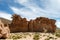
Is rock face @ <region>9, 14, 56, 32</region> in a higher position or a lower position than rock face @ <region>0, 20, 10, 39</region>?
higher

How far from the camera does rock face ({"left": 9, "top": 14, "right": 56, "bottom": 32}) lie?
52688mm

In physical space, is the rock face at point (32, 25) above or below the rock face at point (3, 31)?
above

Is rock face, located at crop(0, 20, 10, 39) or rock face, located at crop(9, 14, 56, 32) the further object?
rock face, located at crop(9, 14, 56, 32)

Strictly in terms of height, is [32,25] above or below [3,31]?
above

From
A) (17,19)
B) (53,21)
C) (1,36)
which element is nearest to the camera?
(1,36)

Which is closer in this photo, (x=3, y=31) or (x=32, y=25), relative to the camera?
(x=3, y=31)

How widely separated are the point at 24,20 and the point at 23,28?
2.65 m

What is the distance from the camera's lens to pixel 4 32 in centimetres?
2150

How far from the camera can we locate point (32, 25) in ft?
179

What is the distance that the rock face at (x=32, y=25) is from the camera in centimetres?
5269

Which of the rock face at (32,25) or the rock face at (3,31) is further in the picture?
the rock face at (32,25)

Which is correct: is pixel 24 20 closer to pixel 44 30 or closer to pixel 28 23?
pixel 28 23

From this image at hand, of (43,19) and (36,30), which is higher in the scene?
(43,19)

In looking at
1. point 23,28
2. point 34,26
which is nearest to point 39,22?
point 34,26
